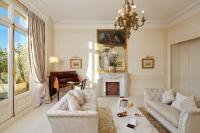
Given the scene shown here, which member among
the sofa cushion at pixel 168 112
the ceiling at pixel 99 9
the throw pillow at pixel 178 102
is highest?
the ceiling at pixel 99 9

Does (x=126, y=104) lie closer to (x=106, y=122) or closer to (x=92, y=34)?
(x=106, y=122)

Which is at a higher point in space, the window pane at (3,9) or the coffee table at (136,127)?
the window pane at (3,9)

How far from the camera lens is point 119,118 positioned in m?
3.56

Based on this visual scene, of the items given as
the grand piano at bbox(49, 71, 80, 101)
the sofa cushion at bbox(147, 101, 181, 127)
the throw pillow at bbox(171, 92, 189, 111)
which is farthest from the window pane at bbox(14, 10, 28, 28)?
the throw pillow at bbox(171, 92, 189, 111)

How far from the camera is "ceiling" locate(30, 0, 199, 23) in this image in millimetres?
5449

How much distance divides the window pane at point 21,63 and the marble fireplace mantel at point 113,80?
11.1ft

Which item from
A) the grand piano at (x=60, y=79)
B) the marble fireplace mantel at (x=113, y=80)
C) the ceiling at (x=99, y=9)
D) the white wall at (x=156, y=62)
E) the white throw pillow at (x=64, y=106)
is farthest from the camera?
the white wall at (x=156, y=62)

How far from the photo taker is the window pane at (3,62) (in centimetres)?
405

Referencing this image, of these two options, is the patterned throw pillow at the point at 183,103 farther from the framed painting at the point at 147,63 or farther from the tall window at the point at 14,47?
the tall window at the point at 14,47

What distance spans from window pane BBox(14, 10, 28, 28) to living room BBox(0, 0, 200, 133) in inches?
1.2

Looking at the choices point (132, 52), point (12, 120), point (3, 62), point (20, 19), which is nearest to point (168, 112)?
point (12, 120)

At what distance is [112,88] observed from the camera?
7.95 metres

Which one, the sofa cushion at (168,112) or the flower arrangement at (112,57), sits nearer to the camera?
the sofa cushion at (168,112)

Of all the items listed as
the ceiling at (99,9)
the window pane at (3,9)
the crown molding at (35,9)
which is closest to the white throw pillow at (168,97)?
the ceiling at (99,9)
